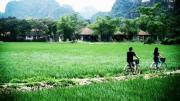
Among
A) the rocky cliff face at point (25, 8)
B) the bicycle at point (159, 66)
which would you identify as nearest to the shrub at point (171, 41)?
the bicycle at point (159, 66)

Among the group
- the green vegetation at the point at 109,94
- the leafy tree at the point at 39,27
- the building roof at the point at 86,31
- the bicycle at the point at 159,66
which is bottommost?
the bicycle at the point at 159,66

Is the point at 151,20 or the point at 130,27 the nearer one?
the point at 151,20

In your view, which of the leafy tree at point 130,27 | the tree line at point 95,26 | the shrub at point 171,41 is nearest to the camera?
the shrub at point 171,41

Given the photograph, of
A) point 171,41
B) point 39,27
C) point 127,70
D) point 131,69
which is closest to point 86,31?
point 39,27

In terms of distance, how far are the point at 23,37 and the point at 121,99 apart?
4445cm

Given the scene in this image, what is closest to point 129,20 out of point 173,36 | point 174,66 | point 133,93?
point 173,36

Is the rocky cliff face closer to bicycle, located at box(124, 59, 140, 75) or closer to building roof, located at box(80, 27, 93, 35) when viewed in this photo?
bicycle, located at box(124, 59, 140, 75)

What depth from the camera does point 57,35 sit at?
2451 inches

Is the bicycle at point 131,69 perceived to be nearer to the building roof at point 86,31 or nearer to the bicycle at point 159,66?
the bicycle at point 159,66

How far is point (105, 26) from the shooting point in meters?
58.7

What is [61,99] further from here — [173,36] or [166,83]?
[173,36]

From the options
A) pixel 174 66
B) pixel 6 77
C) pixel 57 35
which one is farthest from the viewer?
pixel 57 35

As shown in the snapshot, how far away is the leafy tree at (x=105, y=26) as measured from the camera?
56.9 m

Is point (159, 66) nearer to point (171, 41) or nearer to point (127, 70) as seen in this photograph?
point (127, 70)
